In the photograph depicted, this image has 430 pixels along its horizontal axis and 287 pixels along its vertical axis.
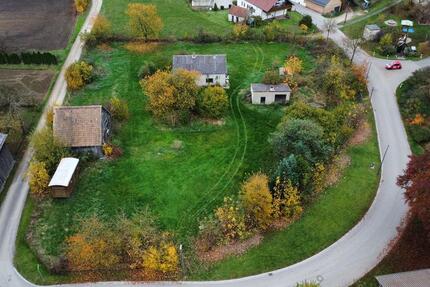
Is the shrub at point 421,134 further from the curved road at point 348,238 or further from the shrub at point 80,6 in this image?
the shrub at point 80,6

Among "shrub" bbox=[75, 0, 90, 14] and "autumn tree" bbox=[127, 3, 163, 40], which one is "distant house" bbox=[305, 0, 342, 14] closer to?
"autumn tree" bbox=[127, 3, 163, 40]

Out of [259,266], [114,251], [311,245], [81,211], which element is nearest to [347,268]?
[311,245]

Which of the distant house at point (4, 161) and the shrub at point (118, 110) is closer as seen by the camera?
the distant house at point (4, 161)

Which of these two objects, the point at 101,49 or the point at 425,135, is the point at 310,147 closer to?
the point at 425,135

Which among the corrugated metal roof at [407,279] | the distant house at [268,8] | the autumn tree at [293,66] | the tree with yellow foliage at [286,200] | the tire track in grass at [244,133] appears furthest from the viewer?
the distant house at [268,8]

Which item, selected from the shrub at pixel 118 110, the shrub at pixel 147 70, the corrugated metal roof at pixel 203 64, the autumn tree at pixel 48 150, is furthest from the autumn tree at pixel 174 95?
the autumn tree at pixel 48 150

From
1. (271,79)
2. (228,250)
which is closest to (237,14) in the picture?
(271,79)
